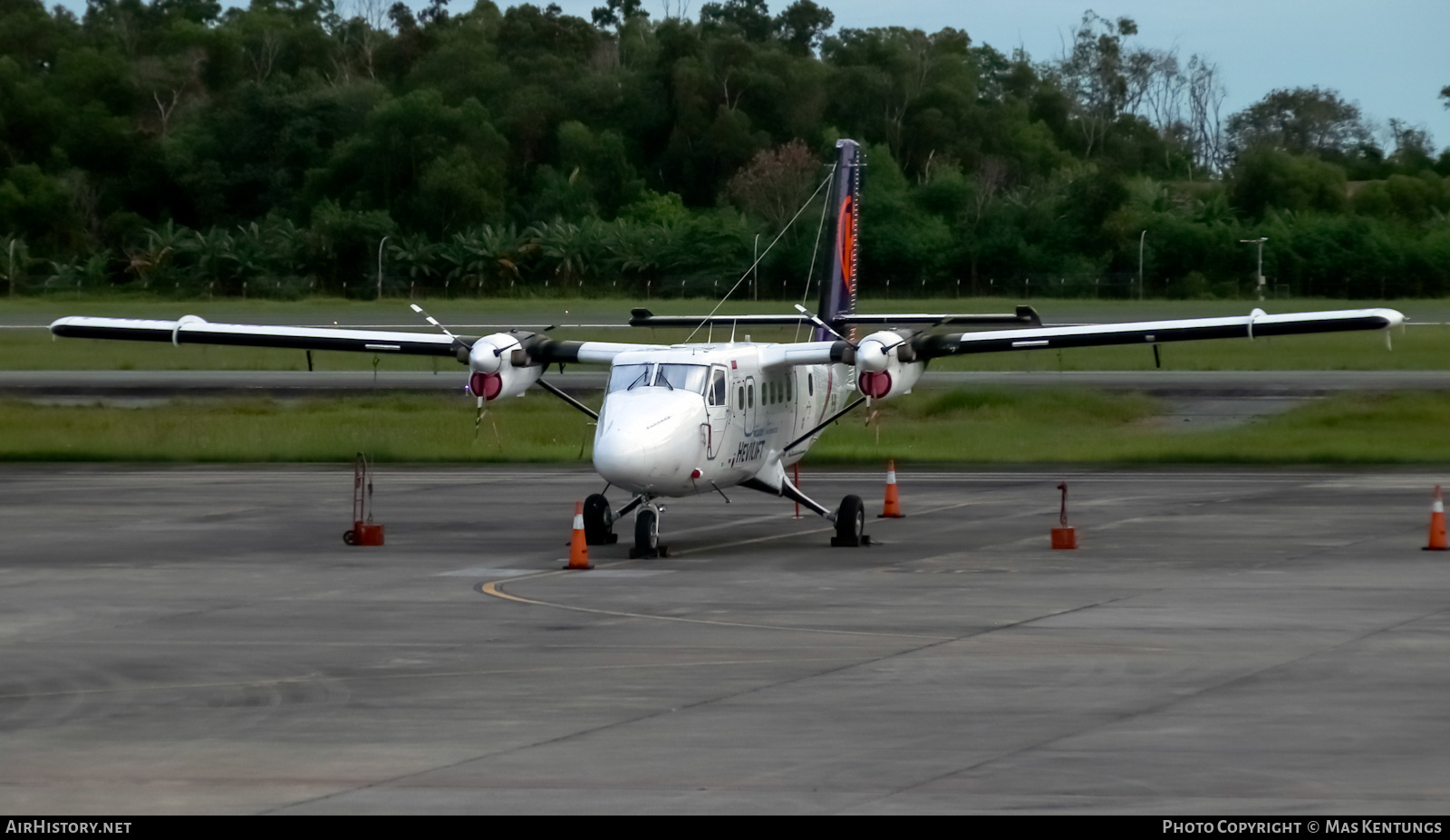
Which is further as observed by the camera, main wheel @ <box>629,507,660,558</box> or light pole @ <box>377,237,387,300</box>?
light pole @ <box>377,237,387,300</box>

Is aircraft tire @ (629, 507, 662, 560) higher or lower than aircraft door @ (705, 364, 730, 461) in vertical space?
lower

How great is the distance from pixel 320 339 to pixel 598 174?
6968cm

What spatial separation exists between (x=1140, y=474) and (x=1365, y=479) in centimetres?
359

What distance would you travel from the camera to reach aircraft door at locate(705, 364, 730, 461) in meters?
19.7

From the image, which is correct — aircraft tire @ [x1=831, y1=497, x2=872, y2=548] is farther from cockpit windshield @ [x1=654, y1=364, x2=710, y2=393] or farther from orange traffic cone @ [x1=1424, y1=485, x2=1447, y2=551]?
orange traffic cone @ [x1=1424, y1=485, x2=1447, y2=551]

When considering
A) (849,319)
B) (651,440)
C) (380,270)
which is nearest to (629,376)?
(651,440)

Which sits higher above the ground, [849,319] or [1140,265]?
[1140,265]

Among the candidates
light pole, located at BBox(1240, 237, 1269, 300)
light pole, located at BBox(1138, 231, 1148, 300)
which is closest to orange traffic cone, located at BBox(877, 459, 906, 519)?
light pole, located at BBox(1240, 237, 1269, 300)

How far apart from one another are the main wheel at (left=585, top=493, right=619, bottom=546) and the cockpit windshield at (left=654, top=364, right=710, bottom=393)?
2053 millimetres

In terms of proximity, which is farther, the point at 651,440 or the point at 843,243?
the point at 843,243

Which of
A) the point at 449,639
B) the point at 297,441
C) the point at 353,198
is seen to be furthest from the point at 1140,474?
the point at 353,198

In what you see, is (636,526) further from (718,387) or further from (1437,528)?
(1437,528)

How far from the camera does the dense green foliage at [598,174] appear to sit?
77.6m

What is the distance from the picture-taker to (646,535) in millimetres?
19844
